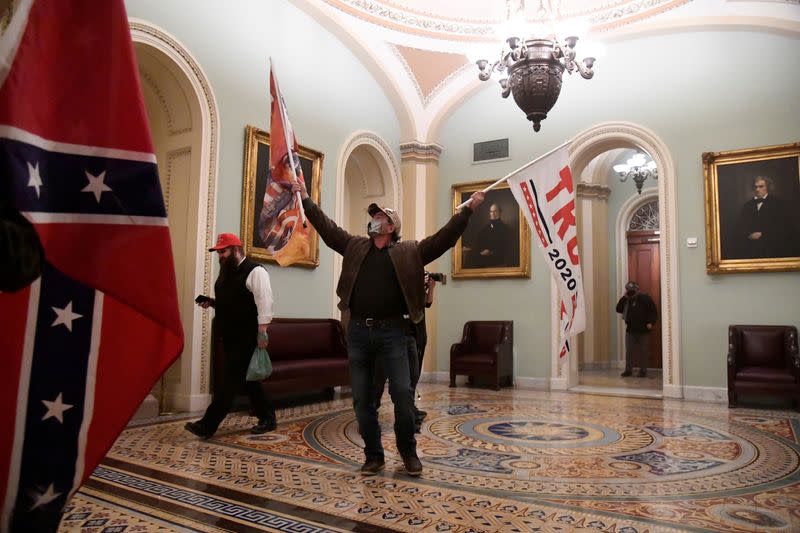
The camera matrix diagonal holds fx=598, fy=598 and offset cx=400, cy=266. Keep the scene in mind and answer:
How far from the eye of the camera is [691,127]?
838cm

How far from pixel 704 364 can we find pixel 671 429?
2798 mm

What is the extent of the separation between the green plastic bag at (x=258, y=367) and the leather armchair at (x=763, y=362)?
5.75 m

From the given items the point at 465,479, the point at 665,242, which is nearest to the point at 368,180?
the point at 665,242

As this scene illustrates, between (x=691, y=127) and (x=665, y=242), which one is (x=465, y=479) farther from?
(x=691, y=127)

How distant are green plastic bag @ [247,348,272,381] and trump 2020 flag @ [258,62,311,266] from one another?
136cm

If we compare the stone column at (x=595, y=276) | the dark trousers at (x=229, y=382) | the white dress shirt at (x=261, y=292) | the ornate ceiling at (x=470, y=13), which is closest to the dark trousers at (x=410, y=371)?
the white dress shirt at (x=261, y=292)

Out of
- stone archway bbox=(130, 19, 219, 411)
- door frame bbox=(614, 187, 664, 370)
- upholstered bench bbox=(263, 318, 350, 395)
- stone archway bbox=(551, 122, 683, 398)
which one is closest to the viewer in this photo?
stone archway bbox=(130, 19, 219, 411)

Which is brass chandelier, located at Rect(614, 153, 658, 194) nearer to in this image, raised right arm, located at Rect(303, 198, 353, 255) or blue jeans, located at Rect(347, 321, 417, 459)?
raised right arm, located at Rect(303, 198, 353, 255)

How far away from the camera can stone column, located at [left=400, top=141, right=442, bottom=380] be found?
10086mm

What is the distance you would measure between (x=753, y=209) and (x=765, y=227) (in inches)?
10.9

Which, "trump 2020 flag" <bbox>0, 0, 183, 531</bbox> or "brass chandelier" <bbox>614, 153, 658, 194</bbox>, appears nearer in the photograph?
"trump 2020 flag" <bbox>0, 0, 183, 531</bbox>

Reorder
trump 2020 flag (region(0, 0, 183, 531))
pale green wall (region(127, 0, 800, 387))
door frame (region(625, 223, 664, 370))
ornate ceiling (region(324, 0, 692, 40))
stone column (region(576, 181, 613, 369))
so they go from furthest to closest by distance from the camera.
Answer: door frame (region(625, 223, 664, 370))
stone column (region(576, 181, 613, 369))
ornate ceiling (region(324, 0, 692, 40))
pale green wall (region(127, 0, 800, 387))
trump 2020 flag (region(0, 0, 183, 531))

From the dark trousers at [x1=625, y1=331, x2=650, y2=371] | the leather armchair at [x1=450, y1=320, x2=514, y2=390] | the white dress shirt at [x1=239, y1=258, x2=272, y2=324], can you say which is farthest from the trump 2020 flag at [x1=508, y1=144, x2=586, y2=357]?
the dark trousers at [x1=625, y1=331, x2=650, y2=371]

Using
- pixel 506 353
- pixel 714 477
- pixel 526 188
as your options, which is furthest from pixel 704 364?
pixel 526 188
